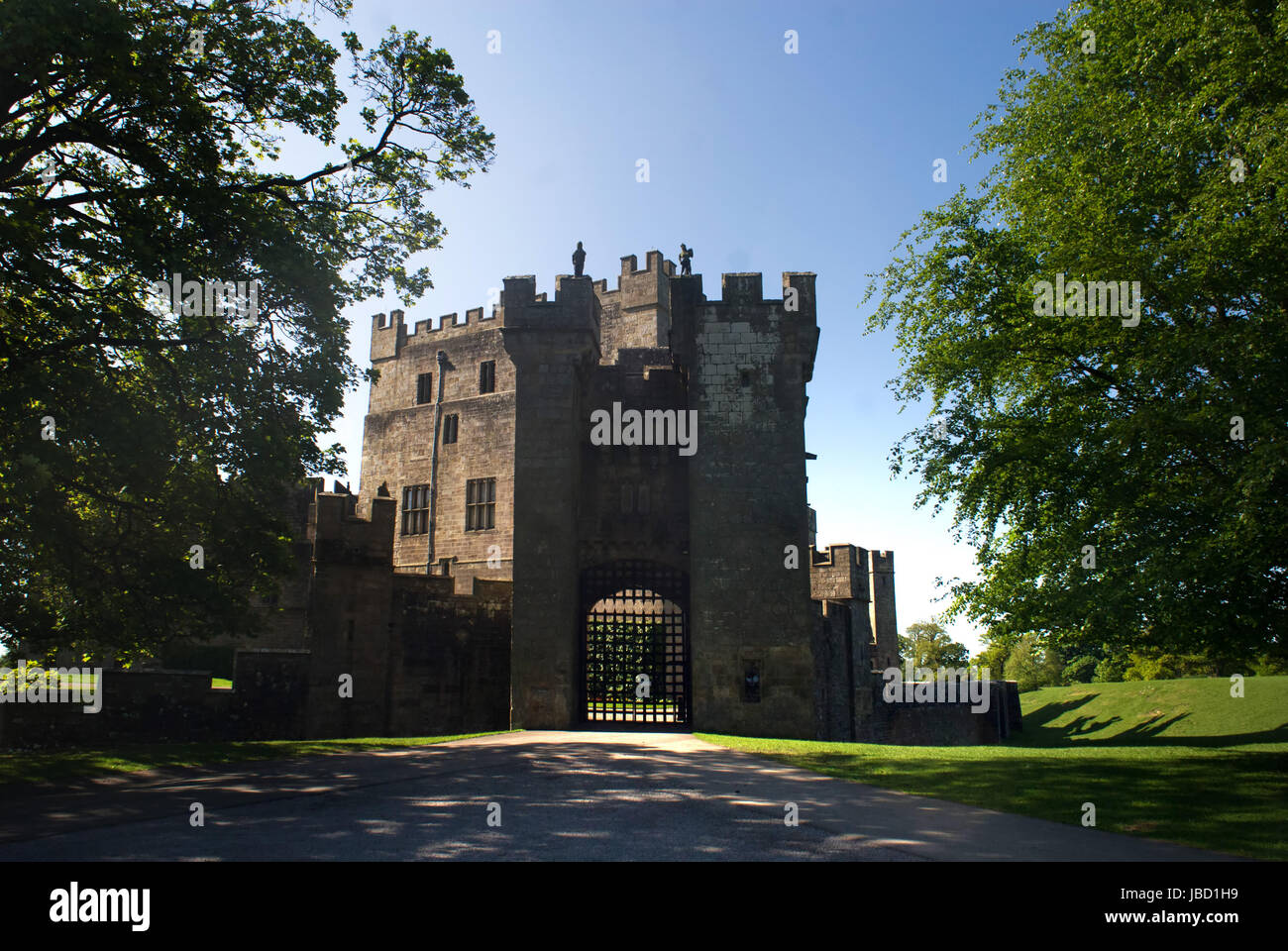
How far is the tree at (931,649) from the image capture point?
7488cm

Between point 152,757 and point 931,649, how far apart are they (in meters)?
74.0

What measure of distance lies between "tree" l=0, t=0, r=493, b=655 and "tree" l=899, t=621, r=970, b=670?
6608 centimetres

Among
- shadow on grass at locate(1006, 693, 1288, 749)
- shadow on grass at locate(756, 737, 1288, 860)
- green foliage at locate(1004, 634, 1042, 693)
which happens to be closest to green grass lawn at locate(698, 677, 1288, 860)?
shadow on grass at locate(756, 737, 1288, 860)

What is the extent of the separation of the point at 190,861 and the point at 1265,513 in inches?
522

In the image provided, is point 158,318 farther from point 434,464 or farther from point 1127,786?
point 434,464

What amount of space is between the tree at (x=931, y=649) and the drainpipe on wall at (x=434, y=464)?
4511 centimetres

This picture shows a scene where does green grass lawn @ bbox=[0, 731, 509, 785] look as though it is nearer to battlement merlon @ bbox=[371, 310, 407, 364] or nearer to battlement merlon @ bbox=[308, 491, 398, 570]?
battlement merlon @ bbox=[308, 491, 398, 570]

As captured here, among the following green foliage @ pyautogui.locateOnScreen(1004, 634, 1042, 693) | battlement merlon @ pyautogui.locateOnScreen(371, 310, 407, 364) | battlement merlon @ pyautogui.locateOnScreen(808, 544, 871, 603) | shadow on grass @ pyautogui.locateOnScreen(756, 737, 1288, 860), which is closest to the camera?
shadow on grass @ pyautogui.locateOnScreen(756, 737, 1288, 860)

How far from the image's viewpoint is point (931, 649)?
76.4m

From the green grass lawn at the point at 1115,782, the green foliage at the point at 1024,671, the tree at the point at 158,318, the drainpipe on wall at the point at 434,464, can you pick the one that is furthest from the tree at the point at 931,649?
the tree at the point at 158,318

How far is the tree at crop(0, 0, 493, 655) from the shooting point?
434 inches

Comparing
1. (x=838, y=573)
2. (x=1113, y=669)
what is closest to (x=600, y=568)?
(x=838, y=573)
